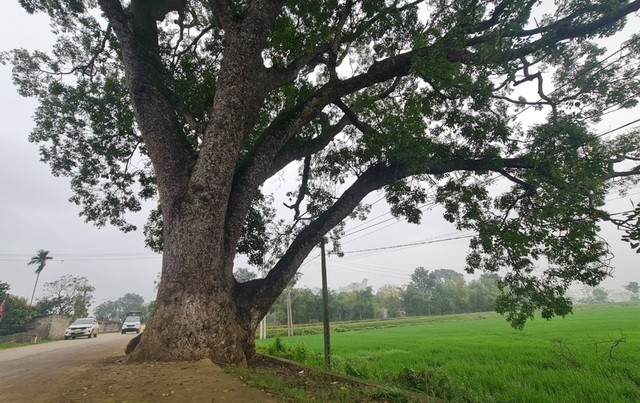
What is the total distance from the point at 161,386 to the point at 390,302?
2840 inches

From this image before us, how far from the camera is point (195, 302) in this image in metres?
4.78

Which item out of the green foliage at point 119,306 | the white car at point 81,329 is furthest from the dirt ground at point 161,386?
the green foliage at point 119,306

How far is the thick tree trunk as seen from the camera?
14.9 feet

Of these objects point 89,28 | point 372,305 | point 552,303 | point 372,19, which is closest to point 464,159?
point 552,303

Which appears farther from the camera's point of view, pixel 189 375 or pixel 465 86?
pixel 465 86

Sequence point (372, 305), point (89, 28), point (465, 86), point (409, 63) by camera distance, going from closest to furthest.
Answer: point (465, 86) < point (409, 63) < point (89, 28) < point (372, 305)

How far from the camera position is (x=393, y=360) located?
34.5ft

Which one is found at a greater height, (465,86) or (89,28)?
(89,28)

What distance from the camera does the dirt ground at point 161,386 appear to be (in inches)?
122

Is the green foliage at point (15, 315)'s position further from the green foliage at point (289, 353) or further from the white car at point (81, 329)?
the green foliage at point (289, 353)

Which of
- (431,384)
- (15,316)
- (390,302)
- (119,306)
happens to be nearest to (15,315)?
(15,316)

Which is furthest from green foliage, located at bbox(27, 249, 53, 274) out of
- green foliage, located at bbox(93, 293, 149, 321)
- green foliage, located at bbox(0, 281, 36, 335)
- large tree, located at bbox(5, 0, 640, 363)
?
green foliage, located at bbox(93, 293, 149, 321)

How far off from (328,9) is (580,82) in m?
5.65

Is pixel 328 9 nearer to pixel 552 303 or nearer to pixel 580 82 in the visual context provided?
pixel 580 82
